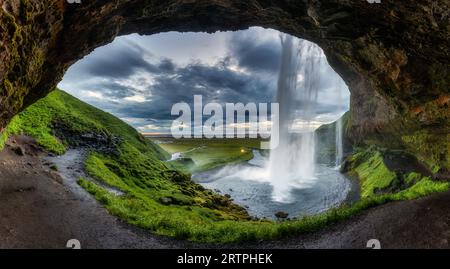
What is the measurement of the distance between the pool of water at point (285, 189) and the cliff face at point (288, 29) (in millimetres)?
14027

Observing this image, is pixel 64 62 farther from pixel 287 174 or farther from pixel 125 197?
pixel 287 174

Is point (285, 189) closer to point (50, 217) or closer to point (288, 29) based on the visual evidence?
point (288, 29)

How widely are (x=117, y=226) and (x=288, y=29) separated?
20.9 metres

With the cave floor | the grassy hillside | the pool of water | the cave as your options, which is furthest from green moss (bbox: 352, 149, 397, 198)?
the cave floor

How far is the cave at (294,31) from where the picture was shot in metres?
11.2

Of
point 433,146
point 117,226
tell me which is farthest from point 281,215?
point 117,226

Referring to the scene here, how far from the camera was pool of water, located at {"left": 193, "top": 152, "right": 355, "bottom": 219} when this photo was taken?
105 feet

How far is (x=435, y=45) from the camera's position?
43.7ft

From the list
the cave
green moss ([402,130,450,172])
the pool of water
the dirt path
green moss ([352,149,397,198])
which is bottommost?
A: the pool of water

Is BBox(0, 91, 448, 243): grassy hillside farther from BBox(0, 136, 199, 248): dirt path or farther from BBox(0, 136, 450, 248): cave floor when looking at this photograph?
BBox(0, 136, 199, 248): dirt path

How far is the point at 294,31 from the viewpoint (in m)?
24.2

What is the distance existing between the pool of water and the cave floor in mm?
15831
